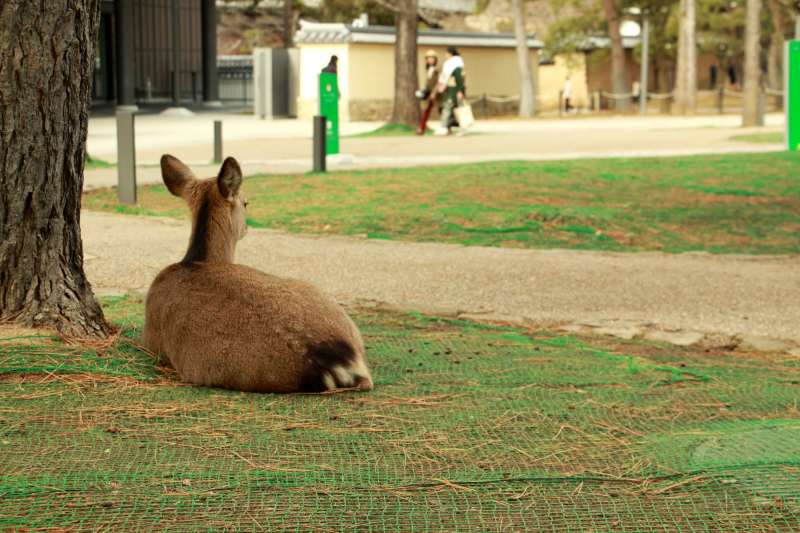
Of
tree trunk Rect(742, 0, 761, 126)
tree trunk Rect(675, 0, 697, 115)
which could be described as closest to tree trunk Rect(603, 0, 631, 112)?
tree trunk Rect(675, 0, 697, 115)

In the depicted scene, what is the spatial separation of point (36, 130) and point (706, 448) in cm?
326

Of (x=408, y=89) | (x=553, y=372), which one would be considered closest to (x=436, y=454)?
(x=553, y=372)

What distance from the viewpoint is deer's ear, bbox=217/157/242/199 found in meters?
5.36

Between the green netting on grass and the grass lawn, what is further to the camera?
the grass lawn

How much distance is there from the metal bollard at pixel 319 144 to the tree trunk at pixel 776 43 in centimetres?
3565

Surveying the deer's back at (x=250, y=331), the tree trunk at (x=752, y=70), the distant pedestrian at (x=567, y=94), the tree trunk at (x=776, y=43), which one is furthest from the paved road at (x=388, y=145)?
the distant pedestrian at (x=567, y=94)

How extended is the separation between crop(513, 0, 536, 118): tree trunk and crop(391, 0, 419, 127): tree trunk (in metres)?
12.2

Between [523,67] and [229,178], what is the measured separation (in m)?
37.9

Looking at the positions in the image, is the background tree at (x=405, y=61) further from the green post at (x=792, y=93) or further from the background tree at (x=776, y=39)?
the background tree at (x=776, y=39)

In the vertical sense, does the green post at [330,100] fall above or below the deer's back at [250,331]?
above

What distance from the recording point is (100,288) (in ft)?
26.5

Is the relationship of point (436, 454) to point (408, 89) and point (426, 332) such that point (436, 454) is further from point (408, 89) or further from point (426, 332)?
point (408, 89)

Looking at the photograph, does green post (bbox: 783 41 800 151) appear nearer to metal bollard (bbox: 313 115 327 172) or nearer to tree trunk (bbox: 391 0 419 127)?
metal bollard (bbox: 313 115 327 172)

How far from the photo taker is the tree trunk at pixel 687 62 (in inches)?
1710
